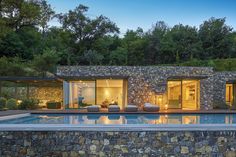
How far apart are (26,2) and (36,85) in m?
6.40

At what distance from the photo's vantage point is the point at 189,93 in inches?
930

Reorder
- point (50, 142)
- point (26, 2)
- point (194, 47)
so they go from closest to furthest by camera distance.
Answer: point (50, 142)
point (26, 2)
point (194, 47)

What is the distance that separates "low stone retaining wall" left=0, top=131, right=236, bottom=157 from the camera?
7.21m

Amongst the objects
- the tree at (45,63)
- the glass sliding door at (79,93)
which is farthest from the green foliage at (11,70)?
the glass sliding door at (79,93)

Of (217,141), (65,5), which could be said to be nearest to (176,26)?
(65,5)

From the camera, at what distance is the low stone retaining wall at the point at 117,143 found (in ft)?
23.7

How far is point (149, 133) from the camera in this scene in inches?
287

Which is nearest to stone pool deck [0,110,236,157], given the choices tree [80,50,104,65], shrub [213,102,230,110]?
shrub [213,102,230,110]

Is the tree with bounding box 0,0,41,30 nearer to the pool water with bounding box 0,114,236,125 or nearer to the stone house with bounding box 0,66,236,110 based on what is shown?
the stone house with bounding box 0,66,236,110

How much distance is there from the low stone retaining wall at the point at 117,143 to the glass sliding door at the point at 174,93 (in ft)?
51.6

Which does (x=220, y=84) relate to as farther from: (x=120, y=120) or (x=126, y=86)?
(x=120, y=120)

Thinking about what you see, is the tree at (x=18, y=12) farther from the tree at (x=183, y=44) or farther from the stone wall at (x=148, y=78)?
the tree at (x=183, y=44)

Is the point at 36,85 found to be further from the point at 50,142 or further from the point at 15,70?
the point at 50,142

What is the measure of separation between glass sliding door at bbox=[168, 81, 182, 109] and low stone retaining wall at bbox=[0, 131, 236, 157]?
15741 millimetres
